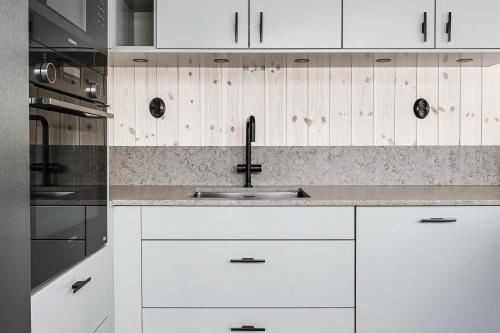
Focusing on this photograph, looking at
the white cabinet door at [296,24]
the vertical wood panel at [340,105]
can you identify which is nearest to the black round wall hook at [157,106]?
the white cabinet door at [296,24]

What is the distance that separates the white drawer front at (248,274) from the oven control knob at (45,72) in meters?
1.01

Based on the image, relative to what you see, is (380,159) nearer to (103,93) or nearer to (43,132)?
(103,93)

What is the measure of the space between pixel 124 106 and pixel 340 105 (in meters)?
1.17

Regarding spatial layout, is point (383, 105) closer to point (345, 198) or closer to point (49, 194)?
point (345, 198)

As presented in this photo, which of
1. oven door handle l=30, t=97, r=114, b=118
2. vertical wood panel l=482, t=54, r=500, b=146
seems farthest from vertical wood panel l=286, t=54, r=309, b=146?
oven door handle l=30, t=97, r=114, b=118

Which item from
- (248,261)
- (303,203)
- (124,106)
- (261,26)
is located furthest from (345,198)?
(124,106)

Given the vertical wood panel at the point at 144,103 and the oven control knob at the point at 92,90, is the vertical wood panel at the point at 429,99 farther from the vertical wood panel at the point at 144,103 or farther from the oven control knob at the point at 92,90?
the oven control knob at the point at 92,90

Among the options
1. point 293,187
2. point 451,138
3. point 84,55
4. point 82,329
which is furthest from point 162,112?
point 451,138

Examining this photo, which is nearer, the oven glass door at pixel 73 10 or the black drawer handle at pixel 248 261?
the oven glass door at pixel 73 10

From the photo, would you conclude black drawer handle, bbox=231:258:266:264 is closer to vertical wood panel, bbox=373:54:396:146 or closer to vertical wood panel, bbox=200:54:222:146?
vertical wood panel, bbox=200:54:222:146

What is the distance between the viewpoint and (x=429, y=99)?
283 cm

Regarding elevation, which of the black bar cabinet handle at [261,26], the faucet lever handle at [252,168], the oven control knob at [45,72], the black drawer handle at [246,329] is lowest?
the black drawer handle at [246,329]

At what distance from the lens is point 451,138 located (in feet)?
9.30

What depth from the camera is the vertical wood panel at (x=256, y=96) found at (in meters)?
2.83
